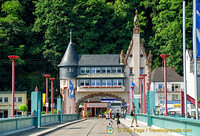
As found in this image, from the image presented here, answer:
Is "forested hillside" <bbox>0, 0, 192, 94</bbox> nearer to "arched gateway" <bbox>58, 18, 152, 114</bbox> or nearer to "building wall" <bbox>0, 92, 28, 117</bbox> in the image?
"building wall" <bbox>0, 92, 28, 117</bbox>

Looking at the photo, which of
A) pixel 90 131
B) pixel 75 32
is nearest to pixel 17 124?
pixel 90 131

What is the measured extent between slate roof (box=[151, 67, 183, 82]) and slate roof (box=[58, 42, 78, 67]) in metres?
19.3

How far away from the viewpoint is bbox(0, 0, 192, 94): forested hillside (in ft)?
312

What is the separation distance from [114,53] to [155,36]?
10.4 meters

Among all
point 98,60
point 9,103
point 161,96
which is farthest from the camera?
point 161,96

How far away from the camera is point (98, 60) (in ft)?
297

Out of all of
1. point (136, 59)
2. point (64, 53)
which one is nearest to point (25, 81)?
point (64, 53)

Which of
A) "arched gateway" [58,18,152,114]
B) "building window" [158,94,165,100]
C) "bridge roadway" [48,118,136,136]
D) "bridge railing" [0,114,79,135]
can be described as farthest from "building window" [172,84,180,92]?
"bridge roadway" [48,118,136,136]

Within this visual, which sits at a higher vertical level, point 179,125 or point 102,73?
point 102,73

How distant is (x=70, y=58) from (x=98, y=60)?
235 inches

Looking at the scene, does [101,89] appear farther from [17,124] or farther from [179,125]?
[179,125]

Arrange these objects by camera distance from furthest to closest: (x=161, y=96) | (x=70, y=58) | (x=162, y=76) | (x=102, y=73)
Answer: (x=162, y=76), (x=161, y=96), (x=70, y=58), (x=102, y=73)

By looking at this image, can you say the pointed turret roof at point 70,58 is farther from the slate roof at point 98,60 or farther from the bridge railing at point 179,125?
the bridge railing at point 179,125

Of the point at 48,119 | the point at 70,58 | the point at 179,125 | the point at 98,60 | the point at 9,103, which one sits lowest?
the point at 48,119
